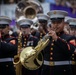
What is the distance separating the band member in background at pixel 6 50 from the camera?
9319mm

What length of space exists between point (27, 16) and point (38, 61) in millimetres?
5358

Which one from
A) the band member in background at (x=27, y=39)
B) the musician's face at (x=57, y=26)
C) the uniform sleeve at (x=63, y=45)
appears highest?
the musician's face at (x=57, y=26)

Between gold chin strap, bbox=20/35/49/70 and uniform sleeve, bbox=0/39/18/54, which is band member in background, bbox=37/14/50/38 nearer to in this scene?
uniform sleeve, bbox=0/39/18/54

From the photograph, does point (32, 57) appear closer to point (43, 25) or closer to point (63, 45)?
point (63, 45)

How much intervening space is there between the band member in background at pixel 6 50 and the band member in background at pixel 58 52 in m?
0.81

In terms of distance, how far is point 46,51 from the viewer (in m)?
8.95

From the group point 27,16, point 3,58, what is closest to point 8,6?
point 27,16

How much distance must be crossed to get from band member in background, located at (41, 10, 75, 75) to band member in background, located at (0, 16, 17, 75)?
81cm

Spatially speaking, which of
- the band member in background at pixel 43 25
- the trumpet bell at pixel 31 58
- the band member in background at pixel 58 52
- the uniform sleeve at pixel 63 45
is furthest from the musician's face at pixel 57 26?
the band member in background at pixel 43 25

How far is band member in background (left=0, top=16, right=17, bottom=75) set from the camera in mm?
9319

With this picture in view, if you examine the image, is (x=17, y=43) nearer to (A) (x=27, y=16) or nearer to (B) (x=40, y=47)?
(B) (x=40, y=47)

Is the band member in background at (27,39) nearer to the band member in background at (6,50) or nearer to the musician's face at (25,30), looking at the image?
the musician's face at (25,30)

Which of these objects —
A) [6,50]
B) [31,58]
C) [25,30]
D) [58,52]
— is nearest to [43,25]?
[25,30]

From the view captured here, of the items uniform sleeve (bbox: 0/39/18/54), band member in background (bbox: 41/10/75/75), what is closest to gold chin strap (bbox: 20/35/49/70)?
band member in background (bbox: 41/10/75/75)
